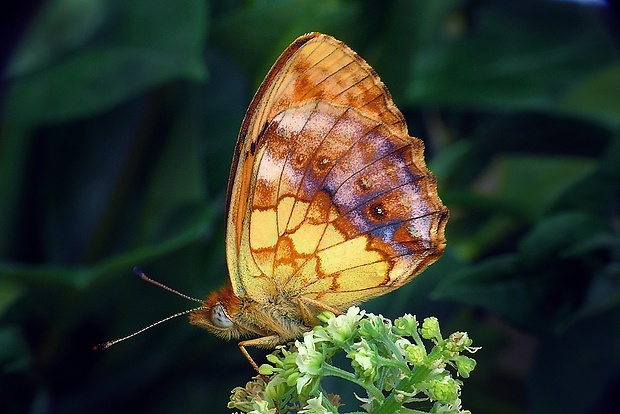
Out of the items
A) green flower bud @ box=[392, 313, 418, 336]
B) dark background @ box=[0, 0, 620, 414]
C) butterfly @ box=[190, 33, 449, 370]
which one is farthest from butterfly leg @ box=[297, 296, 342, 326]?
dark background @ box=[0, 0, 620, 414]

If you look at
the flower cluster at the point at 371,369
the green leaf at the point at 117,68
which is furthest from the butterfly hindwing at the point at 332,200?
the green leaf at the point at 117,68

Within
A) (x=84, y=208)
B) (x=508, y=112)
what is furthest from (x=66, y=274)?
(x=508, y=112)

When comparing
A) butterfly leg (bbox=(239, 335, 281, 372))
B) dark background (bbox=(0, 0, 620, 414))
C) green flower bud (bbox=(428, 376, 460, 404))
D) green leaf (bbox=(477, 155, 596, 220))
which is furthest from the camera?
green leaf (bbox=(477, 155, 596, 220))

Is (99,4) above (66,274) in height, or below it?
above

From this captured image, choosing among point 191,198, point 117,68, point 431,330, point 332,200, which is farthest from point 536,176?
point 431,330

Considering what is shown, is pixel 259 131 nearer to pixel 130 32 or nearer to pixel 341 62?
pixel 341 62

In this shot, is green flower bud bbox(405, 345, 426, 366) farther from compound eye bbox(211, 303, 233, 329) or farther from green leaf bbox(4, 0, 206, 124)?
green leaf bbox(4, 0, 206, 124)
